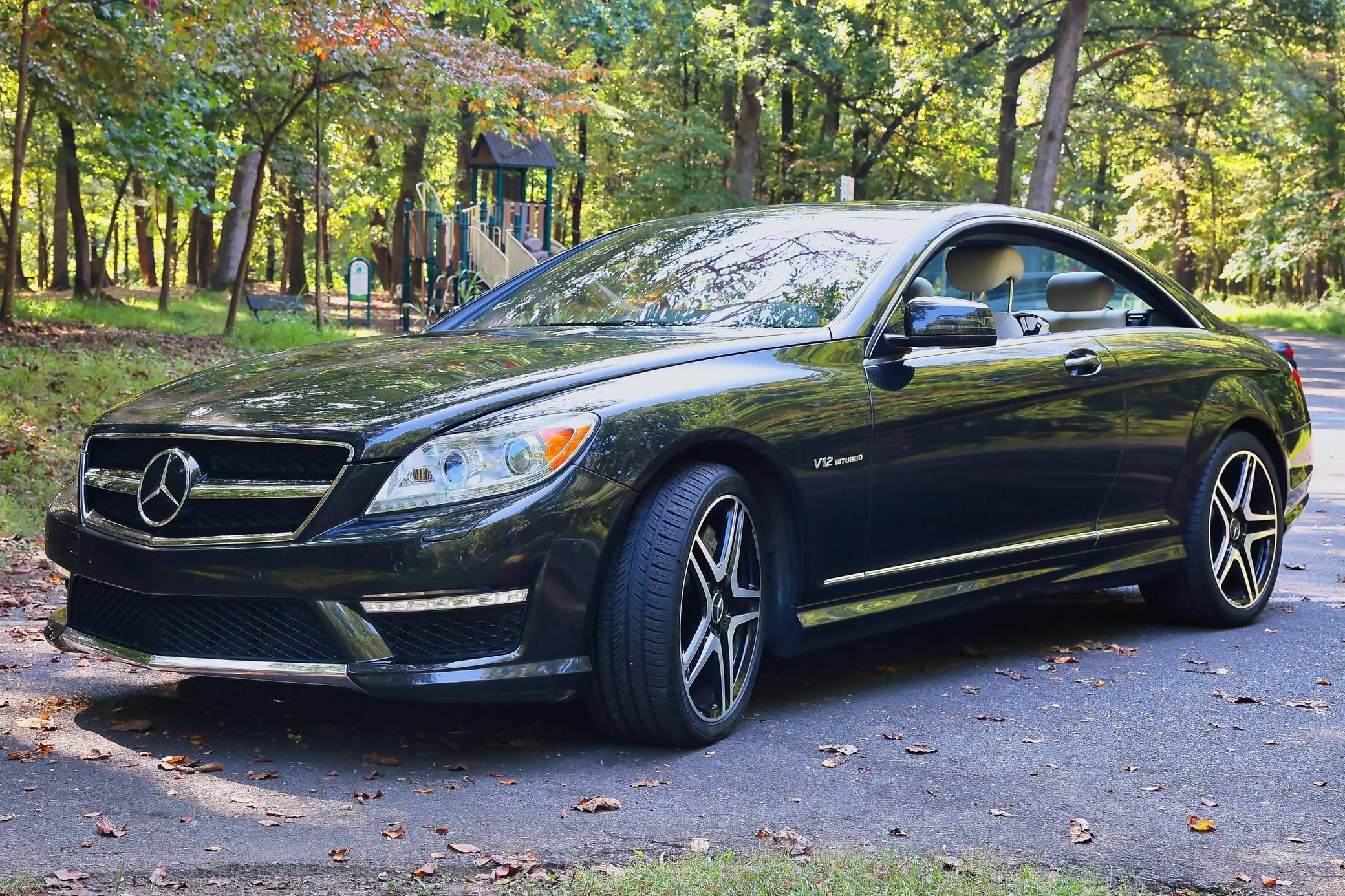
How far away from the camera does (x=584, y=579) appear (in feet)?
12.7

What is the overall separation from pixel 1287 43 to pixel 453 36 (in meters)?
18.4

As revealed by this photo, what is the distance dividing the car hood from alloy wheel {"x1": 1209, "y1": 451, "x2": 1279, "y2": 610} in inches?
96.0

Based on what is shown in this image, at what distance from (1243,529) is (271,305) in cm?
1916

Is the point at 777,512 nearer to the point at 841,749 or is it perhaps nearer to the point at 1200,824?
the point at 841,749

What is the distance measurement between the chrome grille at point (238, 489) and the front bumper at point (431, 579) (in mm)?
58

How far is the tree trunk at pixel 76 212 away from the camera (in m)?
22.5

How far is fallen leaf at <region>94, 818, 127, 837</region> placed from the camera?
11.0 ft

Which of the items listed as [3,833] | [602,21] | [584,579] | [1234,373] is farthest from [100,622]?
[602,21]

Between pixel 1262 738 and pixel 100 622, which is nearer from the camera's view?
pixel 100 622

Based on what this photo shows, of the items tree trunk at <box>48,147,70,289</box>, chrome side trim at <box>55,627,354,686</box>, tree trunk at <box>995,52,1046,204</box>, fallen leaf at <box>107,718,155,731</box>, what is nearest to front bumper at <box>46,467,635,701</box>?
chrome side trim at <box>55,627,354,686</box>

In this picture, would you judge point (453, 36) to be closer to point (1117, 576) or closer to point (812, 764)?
point (1117, 576)

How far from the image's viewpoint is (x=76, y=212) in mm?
24203

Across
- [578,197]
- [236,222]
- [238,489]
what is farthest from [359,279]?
[578,197]

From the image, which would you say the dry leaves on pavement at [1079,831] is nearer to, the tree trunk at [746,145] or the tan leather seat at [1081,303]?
the tan leather seat at [1081,303]
